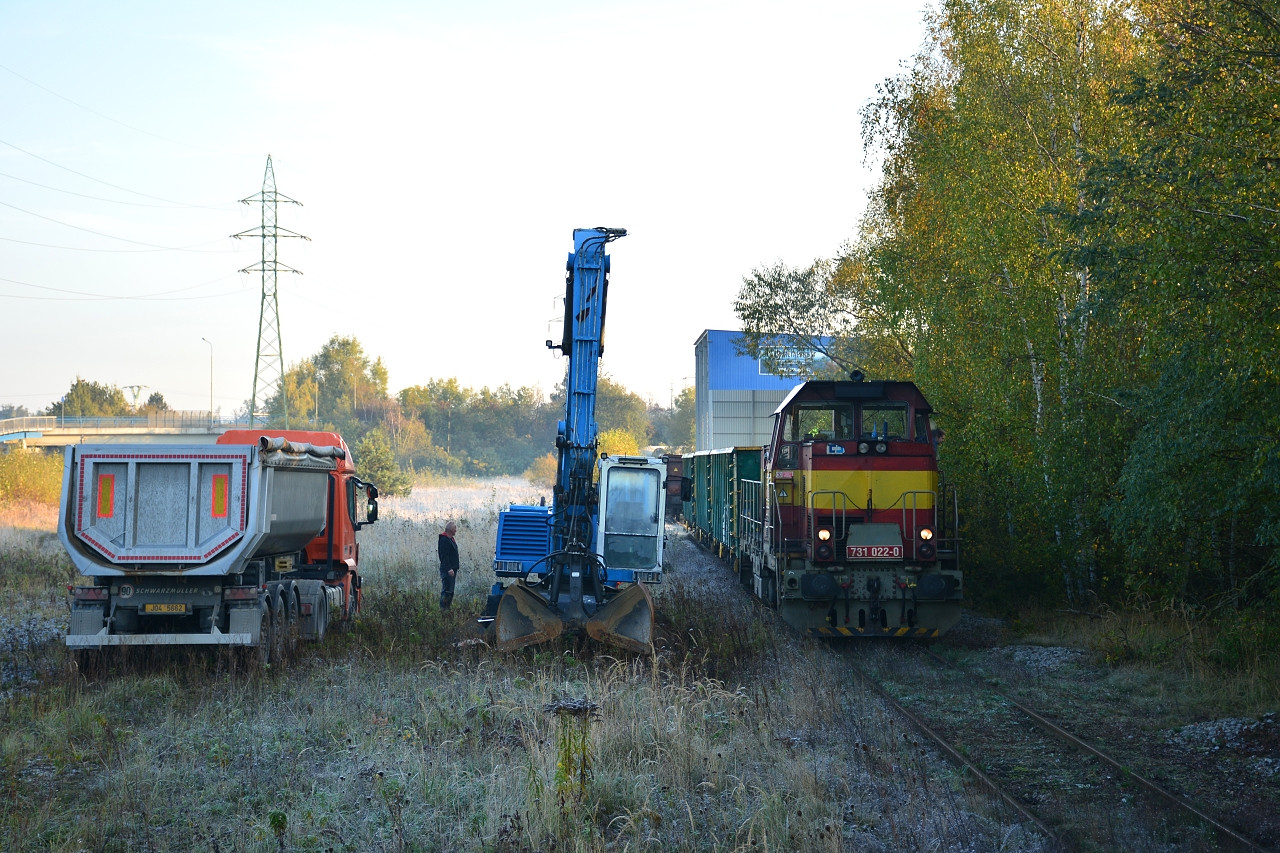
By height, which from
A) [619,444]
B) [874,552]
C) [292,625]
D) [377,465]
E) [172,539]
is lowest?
[292,625]

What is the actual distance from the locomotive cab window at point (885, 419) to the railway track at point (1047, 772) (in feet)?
12.4

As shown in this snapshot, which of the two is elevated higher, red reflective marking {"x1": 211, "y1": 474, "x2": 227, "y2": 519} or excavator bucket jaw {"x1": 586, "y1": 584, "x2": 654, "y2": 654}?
red reflective marking {"x1": 211, "y1": 474, "x2": 227, "y2": 519}

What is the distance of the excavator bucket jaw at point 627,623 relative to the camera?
38.9 feet

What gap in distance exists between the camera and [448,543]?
54.1 feet

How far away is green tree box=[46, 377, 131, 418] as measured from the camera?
84.5 meters

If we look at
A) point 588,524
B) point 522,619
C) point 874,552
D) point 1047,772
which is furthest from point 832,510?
point 1047,772

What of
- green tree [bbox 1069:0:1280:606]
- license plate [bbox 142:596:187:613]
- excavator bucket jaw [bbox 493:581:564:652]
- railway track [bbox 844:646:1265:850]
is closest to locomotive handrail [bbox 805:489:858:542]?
railway track [bbox 844:646:1265:850]

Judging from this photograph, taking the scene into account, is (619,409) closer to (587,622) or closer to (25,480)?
(25,480)

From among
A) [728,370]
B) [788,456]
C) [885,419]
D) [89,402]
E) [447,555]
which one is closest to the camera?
[885,419]

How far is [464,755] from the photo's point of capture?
26.6 feet

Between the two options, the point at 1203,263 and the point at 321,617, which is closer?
the point at 1203,263

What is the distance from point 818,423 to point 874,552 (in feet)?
7.54

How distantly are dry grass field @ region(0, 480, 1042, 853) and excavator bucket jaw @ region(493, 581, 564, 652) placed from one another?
0.81 ft

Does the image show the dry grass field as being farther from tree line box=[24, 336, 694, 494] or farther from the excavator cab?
tree line box=[24, 336, 694, 494]
